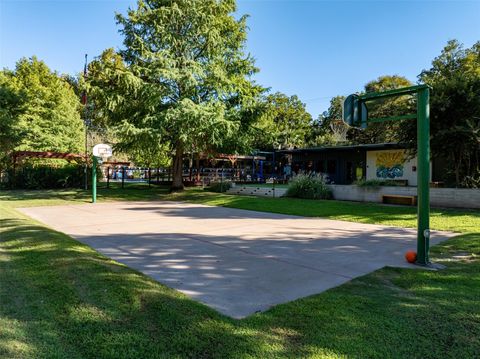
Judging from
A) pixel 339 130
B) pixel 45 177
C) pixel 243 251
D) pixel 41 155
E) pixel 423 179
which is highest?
pixel 339 130

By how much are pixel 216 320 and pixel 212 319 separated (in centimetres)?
5

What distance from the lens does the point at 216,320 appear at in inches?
139

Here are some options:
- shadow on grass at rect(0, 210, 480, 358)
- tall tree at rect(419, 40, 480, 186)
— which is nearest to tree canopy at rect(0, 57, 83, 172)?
shadow on grass at rect(0, 210, 480, 358)

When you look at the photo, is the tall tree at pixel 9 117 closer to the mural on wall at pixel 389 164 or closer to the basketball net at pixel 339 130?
the mural on wall at pixel 389 164

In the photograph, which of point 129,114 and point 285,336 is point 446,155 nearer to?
point 285,336

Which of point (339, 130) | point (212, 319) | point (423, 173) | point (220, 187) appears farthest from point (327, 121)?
point (212, 319)

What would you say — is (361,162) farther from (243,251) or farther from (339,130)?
(339,130)

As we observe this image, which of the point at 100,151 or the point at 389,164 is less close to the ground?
the point at 100,151

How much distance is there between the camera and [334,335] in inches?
129

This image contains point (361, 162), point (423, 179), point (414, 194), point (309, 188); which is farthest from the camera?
point (361, 162)

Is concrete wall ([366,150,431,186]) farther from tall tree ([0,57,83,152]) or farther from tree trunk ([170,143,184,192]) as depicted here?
tall tree ([0,57,83,152])

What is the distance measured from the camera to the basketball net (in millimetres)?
45938

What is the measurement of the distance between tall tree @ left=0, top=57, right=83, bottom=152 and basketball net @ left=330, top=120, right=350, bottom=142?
30880mm

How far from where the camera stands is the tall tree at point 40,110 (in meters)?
26.6
